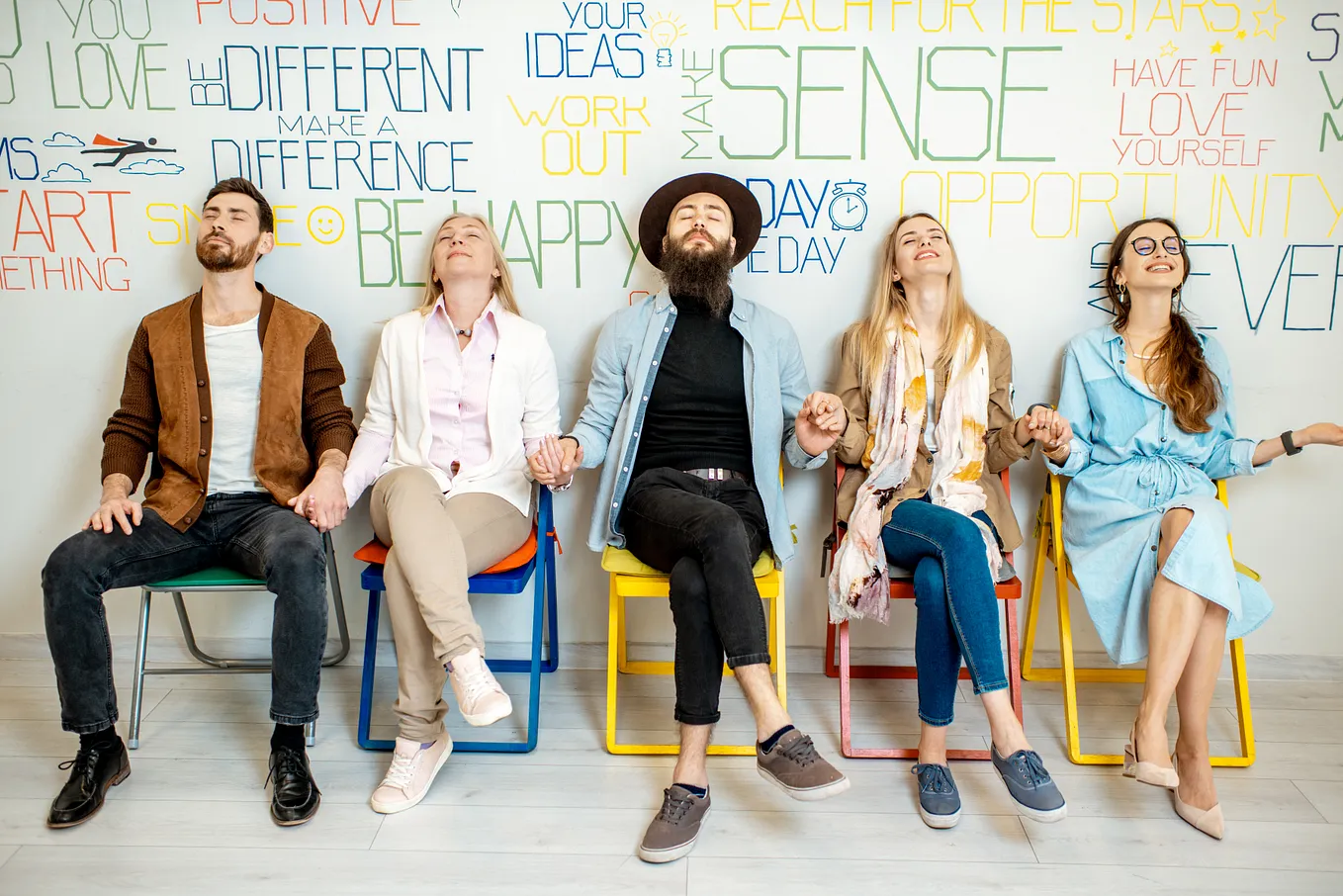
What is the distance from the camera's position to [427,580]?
7.47ft

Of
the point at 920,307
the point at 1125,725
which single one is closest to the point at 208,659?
the point at 920,307

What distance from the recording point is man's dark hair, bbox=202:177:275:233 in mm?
2760

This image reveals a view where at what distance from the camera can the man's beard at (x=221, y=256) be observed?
269 cm

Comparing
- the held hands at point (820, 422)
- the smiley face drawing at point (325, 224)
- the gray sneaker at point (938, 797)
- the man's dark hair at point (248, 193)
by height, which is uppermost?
the man's dark hair at point (248, 193)

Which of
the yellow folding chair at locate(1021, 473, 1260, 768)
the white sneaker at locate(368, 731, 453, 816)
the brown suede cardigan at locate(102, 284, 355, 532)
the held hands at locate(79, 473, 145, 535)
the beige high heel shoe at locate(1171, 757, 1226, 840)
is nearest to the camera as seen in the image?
the beige high heel shoe at locate(1171, 757, 1226, 840)

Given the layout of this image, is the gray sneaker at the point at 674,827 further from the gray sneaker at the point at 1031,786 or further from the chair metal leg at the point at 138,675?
the chair metal leg at the point at 138,675

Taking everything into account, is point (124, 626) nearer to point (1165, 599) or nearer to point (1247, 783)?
point (1165, 599)

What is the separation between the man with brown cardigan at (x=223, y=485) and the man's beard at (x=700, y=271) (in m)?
1.02

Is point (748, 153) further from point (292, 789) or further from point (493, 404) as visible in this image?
point (292, 789)

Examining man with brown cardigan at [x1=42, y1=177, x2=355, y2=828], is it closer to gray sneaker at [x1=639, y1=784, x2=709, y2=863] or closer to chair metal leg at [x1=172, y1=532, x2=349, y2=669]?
chair metal leg at [x1=172, y1=532, x2=349, y2=669]

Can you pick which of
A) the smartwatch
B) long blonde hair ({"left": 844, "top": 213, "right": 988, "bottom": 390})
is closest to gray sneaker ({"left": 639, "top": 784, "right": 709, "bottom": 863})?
long blonde hair ({"left": 844, "top": 213, "right": 988, "bottom": 390})

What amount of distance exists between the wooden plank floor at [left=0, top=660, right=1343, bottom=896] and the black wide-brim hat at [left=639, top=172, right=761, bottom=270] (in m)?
1.37

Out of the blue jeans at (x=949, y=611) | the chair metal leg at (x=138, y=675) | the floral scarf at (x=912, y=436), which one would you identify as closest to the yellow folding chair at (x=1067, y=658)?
the floral scarf at (x=912, y=436)

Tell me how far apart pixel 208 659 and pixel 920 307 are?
247 cm
